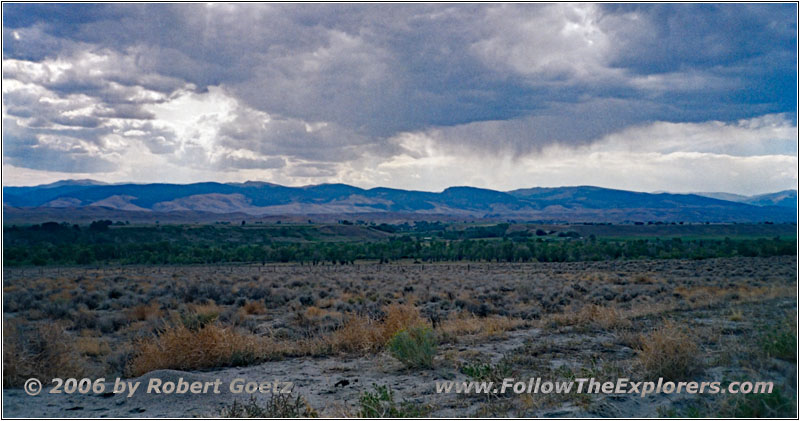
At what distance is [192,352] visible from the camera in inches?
413

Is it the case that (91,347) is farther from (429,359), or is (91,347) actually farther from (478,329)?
(478,329)

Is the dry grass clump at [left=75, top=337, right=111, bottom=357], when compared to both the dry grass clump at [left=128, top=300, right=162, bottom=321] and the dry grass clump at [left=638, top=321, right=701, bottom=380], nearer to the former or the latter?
the dry grass clump at [left=128, top=300, right=162, bottom=321]

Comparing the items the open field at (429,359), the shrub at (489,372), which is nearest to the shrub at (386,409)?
the open field at (429,359)

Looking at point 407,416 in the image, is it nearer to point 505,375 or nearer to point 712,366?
point 505,375

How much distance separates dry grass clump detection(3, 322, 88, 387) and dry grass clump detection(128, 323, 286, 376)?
3.79 feet

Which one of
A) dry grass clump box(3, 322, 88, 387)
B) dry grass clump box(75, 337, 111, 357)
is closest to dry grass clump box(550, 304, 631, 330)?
dry grass clump box(3, 322, 88, 387)

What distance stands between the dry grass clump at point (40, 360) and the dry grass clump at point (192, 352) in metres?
1.16

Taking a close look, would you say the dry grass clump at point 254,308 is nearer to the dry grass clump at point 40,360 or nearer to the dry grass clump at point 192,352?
the dry grass clump at point 192,352

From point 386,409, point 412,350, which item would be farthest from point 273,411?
point 412,350

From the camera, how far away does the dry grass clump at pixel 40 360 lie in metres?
9.37

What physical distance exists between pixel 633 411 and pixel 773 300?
15.6m

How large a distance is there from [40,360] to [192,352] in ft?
8.87

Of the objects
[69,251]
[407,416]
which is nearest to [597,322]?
[407,416]

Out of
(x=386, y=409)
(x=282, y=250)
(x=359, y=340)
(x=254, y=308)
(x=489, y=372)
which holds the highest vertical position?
(x=489, y=372)
